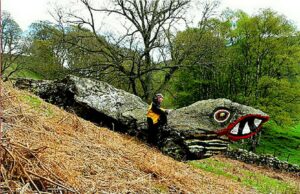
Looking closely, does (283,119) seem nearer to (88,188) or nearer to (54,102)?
(54,102)

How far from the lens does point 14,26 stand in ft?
146

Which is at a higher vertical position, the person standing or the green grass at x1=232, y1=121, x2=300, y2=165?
the person standing

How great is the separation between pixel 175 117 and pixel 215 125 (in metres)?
1.38

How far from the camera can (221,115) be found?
14086 millimetres

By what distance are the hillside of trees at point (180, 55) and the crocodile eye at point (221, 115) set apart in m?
15.2

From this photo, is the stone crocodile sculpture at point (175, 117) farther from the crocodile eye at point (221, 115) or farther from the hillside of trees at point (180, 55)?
the hillside of trees at point (180, 55)

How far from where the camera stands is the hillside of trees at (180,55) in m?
30.7

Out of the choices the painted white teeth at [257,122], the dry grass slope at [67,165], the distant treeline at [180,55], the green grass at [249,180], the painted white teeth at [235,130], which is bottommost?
the green grass at [249,180]

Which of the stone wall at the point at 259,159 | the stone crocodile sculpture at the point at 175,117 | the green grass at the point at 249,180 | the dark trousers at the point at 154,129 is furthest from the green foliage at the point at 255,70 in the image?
the dark trousers at the point at 154,129

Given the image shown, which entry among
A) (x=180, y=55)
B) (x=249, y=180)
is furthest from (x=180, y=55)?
(x=249, y=180)

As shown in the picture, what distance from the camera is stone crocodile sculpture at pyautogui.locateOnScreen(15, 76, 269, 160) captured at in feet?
44.7

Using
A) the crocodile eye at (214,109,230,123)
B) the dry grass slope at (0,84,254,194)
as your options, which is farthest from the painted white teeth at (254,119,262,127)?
the dry grass slope at (0,84,254,194)

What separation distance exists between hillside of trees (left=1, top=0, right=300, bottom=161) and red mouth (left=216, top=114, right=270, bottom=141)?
50.6 feet

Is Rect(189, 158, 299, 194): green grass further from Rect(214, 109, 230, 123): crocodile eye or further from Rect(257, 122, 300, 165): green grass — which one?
Rect(257, 122, 300, 165): green grass
